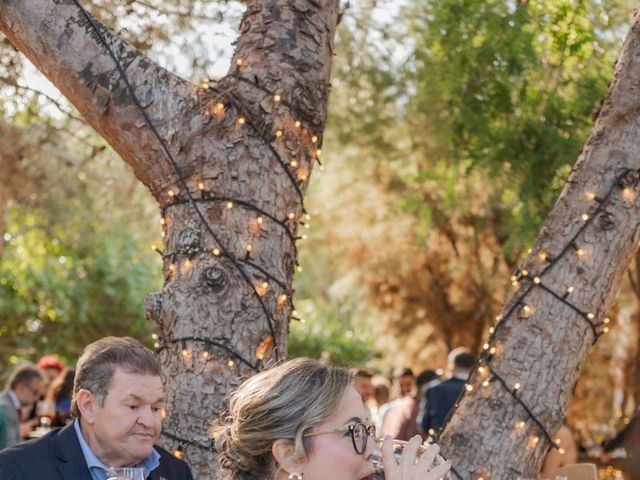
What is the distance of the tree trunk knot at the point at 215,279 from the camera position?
4.50 meters

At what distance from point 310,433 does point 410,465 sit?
27 cm

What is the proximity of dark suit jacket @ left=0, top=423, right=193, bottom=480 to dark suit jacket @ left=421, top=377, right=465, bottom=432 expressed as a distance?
444 centimetres

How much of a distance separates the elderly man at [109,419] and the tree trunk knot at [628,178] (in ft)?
7.68

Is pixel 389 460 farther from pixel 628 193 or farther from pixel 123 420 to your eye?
pixel 628 193

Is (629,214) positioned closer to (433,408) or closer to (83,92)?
(83,92)

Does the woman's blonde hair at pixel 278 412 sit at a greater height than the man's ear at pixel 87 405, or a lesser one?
lesser

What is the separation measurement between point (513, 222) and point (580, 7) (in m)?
3.49

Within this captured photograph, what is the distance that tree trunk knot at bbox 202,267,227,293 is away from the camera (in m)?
4.50

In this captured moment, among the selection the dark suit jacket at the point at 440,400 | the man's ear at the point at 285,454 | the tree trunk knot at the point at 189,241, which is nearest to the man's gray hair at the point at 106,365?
the tree trunk knot at the point at 189,241

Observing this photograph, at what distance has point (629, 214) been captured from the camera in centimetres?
464

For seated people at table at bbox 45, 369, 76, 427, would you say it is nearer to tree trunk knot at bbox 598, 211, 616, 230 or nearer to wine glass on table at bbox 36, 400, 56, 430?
wine glass on table at bbox 36, 400, 56, 430

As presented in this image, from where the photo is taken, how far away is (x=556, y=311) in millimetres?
4578

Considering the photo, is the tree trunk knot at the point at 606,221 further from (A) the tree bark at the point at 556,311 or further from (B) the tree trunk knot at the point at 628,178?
(B) the tree trunk knot at the point at 628,178

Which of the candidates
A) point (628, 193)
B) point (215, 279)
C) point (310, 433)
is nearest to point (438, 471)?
point (310, 433)
